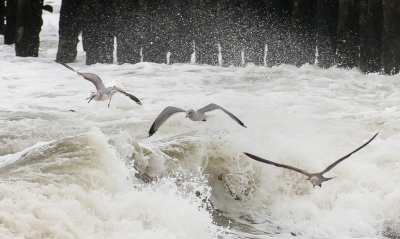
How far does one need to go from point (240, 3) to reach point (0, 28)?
7.24 metres

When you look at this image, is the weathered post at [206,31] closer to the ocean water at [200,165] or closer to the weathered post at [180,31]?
the weathered post at [180,31]

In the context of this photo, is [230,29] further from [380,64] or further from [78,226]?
[78,226]

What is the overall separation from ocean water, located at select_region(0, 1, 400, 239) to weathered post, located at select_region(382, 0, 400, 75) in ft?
2.28

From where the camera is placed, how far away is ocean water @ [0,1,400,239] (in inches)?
234

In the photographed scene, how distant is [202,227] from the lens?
6332 millimetres

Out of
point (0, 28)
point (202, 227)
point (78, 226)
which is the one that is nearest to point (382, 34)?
point (202, 227)

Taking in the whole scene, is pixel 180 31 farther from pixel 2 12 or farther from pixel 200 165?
pixel 200 165

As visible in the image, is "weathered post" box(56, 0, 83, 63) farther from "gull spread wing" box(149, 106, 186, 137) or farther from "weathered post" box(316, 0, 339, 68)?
"gull spread wing" box(149, 106, 186, 137)

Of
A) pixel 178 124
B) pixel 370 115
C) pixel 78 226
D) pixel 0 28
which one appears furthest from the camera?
pixel 0 28

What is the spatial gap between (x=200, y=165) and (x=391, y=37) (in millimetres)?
6696

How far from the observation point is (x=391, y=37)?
43.5 feet

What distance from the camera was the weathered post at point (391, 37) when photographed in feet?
42.8

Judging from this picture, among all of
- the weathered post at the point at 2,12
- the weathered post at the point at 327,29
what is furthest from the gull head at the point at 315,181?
the weathered post at the point at 2,12

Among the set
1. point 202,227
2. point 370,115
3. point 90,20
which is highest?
point 90,20
